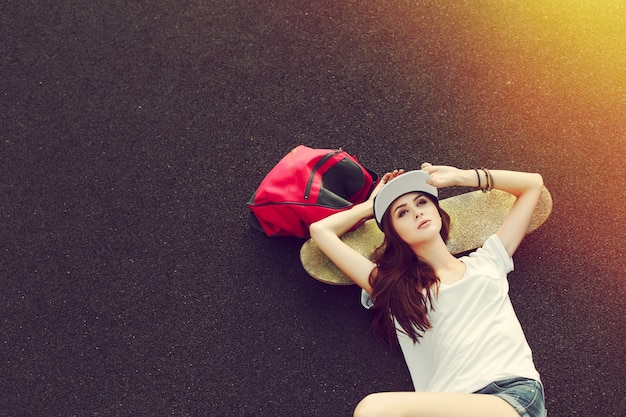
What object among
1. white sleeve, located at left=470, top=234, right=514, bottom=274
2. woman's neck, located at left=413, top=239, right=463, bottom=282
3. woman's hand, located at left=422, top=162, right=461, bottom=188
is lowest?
woman's neck, located at left=413, top=239, right=463, bottom=282

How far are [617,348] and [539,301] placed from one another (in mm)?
358

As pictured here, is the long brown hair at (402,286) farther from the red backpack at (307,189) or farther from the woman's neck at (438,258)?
the red backpack at (307,189)

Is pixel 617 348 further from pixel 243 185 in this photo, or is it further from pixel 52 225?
pixel 52 225

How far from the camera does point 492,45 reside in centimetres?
260

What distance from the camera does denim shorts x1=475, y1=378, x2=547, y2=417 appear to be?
1861 mm

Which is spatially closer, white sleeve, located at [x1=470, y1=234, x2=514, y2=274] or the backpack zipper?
white sleeve, located at [x1=470, y1=234, x2=514, y2=274]

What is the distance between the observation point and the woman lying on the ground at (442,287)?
1.95m

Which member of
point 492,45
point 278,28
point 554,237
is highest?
point 492,45

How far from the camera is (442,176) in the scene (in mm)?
2152

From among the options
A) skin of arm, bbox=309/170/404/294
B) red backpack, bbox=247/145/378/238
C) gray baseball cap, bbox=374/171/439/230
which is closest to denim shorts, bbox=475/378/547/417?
skin of arm, bbox=309/170/404/294

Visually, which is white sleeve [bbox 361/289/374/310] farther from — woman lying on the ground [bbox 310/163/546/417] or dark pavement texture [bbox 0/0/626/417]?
dark pavement texture [bbox 0/0/626/417]

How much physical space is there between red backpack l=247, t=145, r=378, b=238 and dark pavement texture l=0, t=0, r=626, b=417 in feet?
0.67

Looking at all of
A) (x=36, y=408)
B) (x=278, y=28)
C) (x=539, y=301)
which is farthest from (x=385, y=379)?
(x=278, y=28)

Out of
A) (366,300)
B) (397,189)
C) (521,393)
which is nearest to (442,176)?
(397,189)
